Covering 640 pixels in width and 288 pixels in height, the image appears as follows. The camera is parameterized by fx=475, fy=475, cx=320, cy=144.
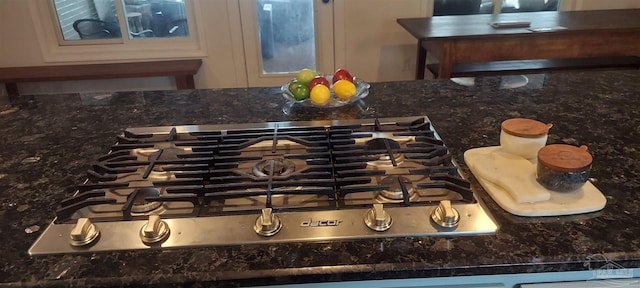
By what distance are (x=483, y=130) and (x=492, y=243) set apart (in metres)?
0.48

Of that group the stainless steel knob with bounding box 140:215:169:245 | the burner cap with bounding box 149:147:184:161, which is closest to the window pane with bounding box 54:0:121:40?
the burner cap with bounding box 149:147:184:161

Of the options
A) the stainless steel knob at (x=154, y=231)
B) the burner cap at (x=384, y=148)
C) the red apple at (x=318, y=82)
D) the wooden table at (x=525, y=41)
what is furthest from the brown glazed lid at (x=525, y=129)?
the wooden table at (x=525, y=41)

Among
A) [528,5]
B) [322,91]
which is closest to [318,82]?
[322,91]

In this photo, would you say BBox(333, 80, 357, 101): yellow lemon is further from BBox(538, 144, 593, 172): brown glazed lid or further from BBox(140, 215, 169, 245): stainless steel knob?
BBox(140, 215, 169, 245): stainless steel knob

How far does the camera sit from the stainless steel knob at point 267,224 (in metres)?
0.81

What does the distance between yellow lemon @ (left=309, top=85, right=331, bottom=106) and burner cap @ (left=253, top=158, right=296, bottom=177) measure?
39 centimetres

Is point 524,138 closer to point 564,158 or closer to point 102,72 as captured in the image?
point 564,158

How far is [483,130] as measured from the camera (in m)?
1.21

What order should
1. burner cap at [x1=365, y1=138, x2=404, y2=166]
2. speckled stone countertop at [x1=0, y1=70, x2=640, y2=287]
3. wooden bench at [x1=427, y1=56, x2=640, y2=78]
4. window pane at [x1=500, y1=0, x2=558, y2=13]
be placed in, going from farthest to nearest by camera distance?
window pane at [x1=500, y1=0, x2=558, y2=13]
wooden bench at [x1=427, y1=56, x2=640, y2=78]
burner cap at [x1=365, y1=138, x2=404, y2=166]
speckled stone countertop at [x1=0, y1=70, x2=640, y2=287]

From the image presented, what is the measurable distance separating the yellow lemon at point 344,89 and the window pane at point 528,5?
109 inches

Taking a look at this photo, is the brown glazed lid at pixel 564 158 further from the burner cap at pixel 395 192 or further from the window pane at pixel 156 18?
the window pane at pixel 156 18

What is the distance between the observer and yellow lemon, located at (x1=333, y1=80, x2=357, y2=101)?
1.41m

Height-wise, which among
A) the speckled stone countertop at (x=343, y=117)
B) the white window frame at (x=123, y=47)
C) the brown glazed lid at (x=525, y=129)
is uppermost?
the brown glazed lid at (x=525, y=129)

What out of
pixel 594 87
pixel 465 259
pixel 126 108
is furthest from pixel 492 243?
pixel 126 108
